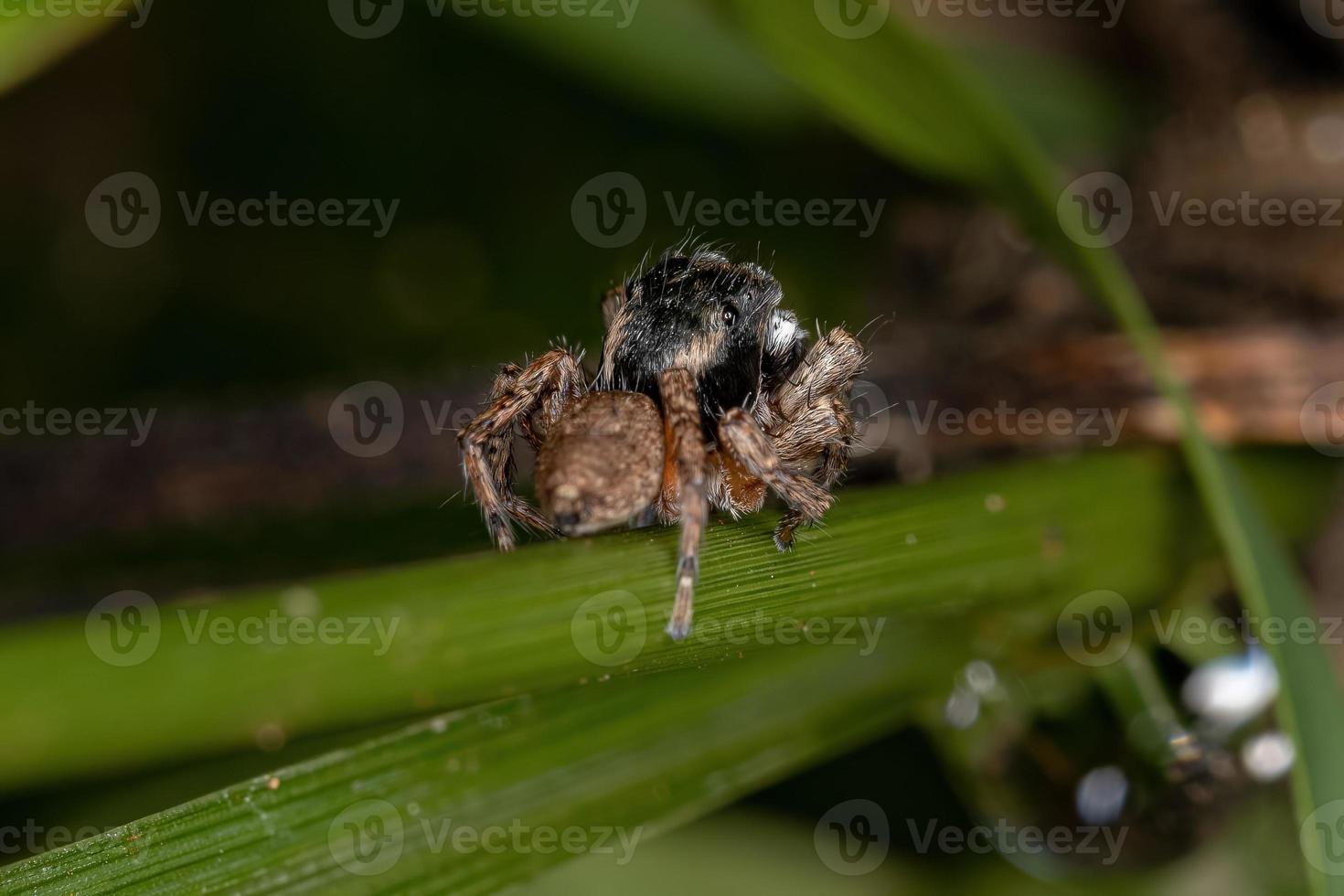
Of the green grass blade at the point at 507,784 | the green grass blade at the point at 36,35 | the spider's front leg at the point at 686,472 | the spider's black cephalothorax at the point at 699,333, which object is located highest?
the green grass blade at the point at 36,35

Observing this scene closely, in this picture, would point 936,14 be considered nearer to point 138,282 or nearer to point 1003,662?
point 1003,662

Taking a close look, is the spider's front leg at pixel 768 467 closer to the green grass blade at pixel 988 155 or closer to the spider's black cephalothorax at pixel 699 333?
the spider's black cephalothorax at pixel 699 333

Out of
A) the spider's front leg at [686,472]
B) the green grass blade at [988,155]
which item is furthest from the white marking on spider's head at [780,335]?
the green grass blade at [988,155]

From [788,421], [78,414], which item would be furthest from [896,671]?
[78,414]

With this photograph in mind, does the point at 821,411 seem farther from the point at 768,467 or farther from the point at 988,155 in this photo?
the point at 988,155

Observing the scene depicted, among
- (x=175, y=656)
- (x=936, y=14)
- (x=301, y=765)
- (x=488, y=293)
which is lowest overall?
(x=301, y=765)

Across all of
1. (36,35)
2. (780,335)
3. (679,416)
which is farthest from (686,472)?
(36,35)
